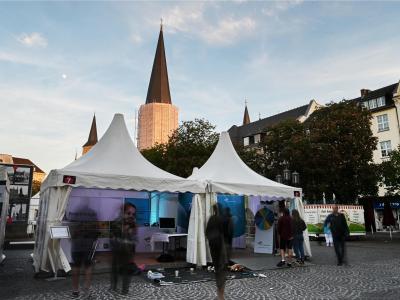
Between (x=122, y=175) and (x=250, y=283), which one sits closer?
(x=250, y=283)

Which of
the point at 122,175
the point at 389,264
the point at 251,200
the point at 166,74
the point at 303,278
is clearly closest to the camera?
the point at 303,278

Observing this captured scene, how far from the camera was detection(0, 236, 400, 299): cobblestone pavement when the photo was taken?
23.5 feet

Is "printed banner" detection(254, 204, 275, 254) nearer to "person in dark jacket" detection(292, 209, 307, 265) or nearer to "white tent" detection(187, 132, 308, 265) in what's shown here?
"white tent" detection(187, 132, 308, 265)

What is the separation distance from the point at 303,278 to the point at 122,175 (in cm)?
588

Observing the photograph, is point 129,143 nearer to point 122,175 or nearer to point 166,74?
point 122,175

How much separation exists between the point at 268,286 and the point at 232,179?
500cm

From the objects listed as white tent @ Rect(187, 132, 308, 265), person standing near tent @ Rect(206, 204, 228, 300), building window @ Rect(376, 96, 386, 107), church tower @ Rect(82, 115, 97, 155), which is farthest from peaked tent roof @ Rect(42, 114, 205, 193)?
church tower @ Rect(82, 115, 97, 155)

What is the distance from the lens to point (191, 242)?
424 inches

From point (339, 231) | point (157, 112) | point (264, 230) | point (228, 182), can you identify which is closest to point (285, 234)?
point (339, 231)

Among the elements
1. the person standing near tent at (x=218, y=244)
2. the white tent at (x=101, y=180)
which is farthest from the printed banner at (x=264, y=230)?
the person standing near tent at (x=218, y=244)

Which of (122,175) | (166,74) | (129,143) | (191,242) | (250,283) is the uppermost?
(166,74)

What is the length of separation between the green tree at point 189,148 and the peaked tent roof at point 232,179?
19.6 m

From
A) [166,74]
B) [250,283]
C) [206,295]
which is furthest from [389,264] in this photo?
[166,74]

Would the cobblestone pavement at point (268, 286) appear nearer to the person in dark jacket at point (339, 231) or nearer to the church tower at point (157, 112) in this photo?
the person in dark jacket at point (339, 231)
